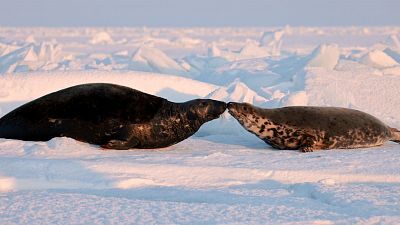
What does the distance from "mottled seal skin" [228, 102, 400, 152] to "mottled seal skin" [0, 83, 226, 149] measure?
234 mm

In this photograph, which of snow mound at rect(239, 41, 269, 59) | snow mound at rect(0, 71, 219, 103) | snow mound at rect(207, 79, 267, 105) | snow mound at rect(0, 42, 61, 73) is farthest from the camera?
snow mound at rect(239, 41, 269, 59)

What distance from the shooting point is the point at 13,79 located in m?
7.39

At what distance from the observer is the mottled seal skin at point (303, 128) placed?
491cm

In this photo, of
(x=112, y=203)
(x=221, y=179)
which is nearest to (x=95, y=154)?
(x=221, y=179)

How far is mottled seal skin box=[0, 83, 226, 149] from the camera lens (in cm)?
463

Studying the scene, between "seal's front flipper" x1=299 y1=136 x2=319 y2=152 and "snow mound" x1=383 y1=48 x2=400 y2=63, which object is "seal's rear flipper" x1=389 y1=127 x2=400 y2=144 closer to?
"seal's front flipper" x1=299 y1=136 x2=319 y2=152

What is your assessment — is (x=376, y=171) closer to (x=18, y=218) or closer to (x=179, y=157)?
(x=179, y=157)

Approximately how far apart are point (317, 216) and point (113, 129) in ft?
7.24

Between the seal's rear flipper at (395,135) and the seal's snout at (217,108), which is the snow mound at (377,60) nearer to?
the seal's rear flipper at (395,135)

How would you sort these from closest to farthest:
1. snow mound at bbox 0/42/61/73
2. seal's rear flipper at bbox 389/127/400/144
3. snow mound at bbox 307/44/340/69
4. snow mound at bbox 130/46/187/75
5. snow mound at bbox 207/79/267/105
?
seal's rear flipper at bbox 389/127/400/144 → snow mound at bbox 207/79/267/105 → snow mound at bbox 307/44/340/69 → snow mound at bbox 0/42/61/73 → snow mound at bbox 130/46/187/75

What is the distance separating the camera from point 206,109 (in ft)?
16.2

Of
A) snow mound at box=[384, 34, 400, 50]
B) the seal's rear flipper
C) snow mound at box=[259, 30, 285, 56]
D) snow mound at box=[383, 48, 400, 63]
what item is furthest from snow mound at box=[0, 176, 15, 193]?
snow mound at box=[259, 30, 285, 56]

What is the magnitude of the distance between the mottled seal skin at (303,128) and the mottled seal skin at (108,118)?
23 centimetres

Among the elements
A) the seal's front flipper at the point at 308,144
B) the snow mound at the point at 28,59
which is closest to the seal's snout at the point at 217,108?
the seal's front flipper at the point at 308,144
